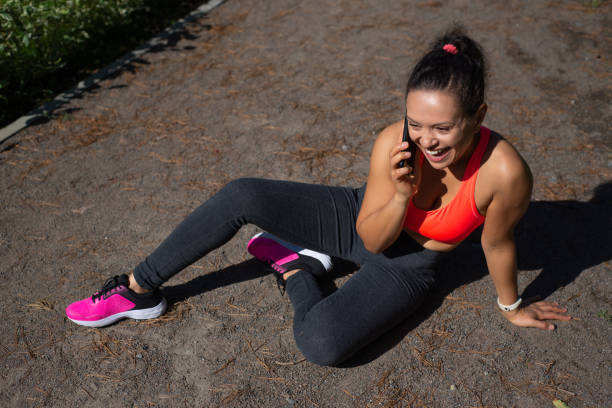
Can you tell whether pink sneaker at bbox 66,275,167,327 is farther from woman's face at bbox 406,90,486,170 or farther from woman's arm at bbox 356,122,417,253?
woman's face at bbox 406,90,486,170

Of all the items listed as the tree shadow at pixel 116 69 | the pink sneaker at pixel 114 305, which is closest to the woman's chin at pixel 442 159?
the pink sneaker at pixel 114 305

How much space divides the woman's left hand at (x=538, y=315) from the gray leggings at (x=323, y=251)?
564 millimetres

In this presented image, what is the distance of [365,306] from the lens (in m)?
2.54

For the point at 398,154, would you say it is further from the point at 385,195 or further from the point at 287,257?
the point at 287,257

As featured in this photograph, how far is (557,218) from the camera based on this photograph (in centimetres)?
353

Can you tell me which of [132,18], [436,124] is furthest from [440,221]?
[132,18]

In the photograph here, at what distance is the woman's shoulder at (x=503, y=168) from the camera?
7.23 ft

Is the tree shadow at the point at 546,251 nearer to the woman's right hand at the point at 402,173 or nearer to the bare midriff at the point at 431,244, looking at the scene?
the bare midriff at the point at 431,244

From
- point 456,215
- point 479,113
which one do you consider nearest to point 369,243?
point 456,215

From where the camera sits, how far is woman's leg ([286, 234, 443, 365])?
2.51 meters

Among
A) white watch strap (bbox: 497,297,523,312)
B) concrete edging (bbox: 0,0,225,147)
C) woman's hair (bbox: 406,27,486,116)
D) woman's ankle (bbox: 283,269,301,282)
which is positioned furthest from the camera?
concrete edging (bbox: 0,0,225,147)

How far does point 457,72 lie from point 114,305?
87.0 inches

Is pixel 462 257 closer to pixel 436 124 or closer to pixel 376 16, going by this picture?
pixel 436 124

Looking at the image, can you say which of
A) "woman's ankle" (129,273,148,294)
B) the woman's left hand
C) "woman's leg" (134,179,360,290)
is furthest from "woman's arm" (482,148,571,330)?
"woman's ankle" (129,273,148,294)
